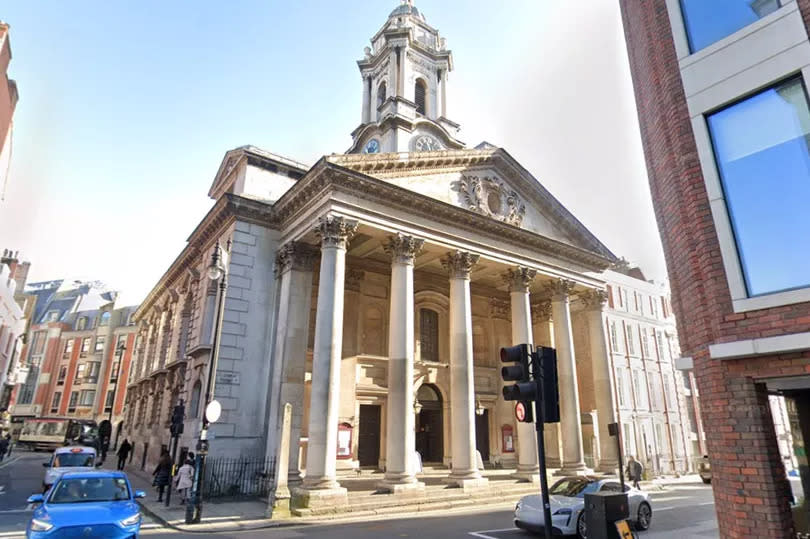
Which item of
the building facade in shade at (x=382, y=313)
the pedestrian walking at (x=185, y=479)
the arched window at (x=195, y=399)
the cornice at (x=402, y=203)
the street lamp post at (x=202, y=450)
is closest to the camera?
the street lamp post at (x=202, y=450)

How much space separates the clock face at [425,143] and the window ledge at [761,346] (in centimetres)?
2590

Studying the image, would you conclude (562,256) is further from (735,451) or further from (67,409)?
(67,409)

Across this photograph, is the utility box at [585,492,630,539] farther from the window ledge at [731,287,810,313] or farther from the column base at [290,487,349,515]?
the column base at [290,487,349,515]

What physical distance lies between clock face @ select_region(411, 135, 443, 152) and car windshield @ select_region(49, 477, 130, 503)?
24.9 meters

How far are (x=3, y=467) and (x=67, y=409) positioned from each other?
35038mm

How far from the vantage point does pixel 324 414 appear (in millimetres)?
14867

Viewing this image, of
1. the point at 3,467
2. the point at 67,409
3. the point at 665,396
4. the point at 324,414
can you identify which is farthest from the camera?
the point at 67,409

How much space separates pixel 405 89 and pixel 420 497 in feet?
85.5

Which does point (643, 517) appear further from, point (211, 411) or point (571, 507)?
point (211, 411)

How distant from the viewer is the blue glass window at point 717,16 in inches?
263

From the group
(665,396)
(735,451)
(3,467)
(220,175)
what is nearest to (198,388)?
(220,175)

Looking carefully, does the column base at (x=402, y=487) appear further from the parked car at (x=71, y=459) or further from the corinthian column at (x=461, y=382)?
the parked car at (x=71, y=459)

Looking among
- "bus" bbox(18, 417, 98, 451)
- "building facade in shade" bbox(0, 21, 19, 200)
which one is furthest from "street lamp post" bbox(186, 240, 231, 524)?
"bus" bbox(18, 417, 98, 451)

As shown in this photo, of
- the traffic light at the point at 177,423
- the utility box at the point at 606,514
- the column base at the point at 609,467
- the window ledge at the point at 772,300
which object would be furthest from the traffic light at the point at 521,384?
the column base at the point at 609,467
